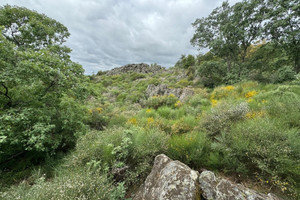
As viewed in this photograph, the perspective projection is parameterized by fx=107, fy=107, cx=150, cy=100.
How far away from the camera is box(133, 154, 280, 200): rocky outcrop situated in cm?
158

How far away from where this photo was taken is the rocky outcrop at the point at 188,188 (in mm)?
1577

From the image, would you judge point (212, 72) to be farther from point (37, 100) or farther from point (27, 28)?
point (27, 28)

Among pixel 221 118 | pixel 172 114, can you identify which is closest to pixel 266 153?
pixel 221 118

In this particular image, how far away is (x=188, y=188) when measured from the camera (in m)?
1.73

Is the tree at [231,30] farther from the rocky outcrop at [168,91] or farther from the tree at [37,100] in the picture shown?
the tree at [37,100]

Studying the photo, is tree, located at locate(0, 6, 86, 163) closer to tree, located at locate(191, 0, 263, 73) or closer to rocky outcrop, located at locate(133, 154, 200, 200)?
rocky outcrop, located at locate(133, 154, 200, 200)

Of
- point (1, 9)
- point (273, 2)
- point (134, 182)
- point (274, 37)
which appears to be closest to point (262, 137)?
point (134, 182)

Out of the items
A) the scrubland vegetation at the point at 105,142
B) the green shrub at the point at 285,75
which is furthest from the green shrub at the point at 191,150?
the green shrub at the point at 285,75

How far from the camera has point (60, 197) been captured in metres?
1.56

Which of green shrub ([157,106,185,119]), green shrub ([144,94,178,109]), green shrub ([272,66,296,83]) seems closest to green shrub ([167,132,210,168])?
green shrub ([157,106,185,119])

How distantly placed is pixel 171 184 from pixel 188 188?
27 cm

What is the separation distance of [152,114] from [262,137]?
488cm

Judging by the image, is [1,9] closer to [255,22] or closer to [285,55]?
[255,22]

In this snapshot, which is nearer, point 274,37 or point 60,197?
point 60,197
